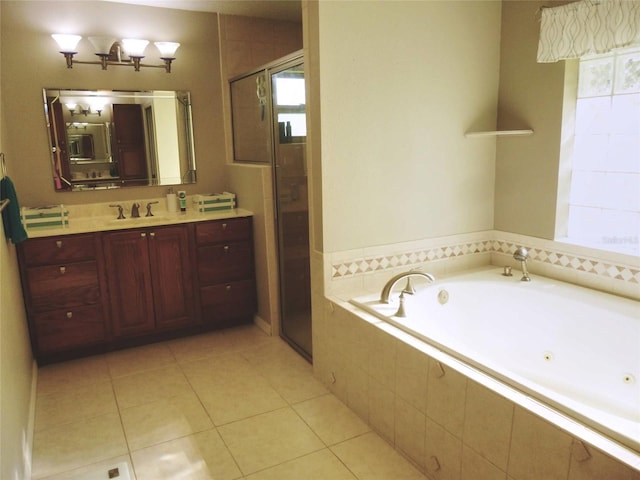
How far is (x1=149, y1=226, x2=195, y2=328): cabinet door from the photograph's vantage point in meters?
3.21

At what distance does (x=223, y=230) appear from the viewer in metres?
3.38

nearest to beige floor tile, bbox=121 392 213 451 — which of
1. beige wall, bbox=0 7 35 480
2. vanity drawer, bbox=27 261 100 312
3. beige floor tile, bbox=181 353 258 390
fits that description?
beige floor tile, bbox=181 353 258 390

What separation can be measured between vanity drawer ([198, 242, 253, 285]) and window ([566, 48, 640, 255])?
6.75 feet

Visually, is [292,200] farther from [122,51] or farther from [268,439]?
[122,51]

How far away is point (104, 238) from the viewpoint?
304 cm

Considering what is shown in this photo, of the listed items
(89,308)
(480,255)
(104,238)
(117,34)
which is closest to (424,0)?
(480,255)

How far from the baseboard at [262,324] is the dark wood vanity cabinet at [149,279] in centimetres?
48

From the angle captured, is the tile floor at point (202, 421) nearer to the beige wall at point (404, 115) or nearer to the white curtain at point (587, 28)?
the beige wall at point (404, 115)

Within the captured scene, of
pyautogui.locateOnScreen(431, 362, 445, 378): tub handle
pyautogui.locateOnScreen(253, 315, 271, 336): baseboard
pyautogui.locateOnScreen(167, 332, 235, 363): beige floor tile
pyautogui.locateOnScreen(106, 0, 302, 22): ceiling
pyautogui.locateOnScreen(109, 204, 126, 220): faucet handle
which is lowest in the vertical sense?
pyautogui.locateOnScreen(167, 332, 235, 363): beige floor tile

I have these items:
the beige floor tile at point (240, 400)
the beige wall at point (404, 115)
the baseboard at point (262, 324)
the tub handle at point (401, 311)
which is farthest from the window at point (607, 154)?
the baseboard at point (262, 324)

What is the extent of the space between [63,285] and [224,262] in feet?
3.30

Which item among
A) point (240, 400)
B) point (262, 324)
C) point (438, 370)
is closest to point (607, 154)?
point (438, 370)

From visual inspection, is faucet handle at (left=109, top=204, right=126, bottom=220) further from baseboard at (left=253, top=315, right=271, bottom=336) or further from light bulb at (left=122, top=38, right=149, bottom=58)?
baseboard at (left=253, top=315, right=271, bottom=336)

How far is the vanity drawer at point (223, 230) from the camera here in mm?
3320
